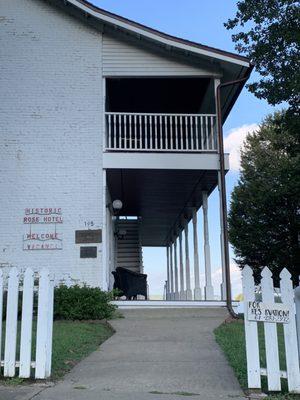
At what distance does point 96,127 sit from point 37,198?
236 cm

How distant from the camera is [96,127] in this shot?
13938mm

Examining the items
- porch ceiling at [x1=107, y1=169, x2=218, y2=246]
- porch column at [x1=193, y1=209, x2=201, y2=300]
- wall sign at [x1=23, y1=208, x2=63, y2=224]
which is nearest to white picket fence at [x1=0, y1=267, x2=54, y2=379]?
wall sign at [x1=23, y1=208, x2=63, y2=224]

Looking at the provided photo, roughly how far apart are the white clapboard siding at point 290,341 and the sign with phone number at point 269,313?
0.20 feet

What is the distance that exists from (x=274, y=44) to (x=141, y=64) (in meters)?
4.90

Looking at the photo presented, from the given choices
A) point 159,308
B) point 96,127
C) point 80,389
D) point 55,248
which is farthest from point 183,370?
point 96,127

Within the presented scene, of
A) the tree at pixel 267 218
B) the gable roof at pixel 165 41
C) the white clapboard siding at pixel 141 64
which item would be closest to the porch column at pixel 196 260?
the gable roof at pixel 165 41

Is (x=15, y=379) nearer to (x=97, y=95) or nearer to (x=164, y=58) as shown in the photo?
(x=97, y=95)

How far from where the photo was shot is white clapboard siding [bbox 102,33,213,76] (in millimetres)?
14398

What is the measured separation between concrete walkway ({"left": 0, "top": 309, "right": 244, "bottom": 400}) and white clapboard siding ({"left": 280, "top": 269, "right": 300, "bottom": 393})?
54cm

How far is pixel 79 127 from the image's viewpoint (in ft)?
45.7

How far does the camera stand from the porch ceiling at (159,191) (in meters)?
14.8

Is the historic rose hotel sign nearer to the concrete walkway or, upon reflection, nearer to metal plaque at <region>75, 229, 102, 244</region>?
metal plaque at <region>75, 229, 102, 244</region>

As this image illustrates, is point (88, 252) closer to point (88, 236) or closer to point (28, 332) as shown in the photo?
point (88, 236)

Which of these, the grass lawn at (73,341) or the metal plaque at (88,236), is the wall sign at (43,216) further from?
the grass lawn at (73,341)
